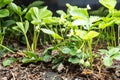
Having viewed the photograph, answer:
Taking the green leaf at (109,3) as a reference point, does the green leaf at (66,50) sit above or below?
below

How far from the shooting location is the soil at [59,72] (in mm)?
1475

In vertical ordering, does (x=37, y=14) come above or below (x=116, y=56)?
above

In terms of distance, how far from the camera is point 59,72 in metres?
1.51

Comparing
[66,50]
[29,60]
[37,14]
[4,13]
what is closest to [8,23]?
[4,13]

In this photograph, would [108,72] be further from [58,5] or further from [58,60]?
[58,5]

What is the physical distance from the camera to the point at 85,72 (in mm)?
1454

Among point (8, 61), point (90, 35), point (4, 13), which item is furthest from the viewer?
point (4, 13)

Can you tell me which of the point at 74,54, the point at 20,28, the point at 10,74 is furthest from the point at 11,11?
the point at 74,54

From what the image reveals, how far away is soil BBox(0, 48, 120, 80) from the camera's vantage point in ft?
4.84

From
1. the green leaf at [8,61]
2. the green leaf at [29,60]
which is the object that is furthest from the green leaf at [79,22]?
the green leaf at [8,61]

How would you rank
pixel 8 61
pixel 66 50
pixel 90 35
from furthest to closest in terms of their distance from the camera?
1. pixel 8 61
2. pixel 66 50
3. pixel 90 35

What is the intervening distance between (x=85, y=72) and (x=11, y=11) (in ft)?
2.13

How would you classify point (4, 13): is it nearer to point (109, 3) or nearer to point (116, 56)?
point (109, 3)

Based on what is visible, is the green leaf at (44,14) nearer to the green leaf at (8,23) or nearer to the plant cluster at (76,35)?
the plant cluster at (76,35)
